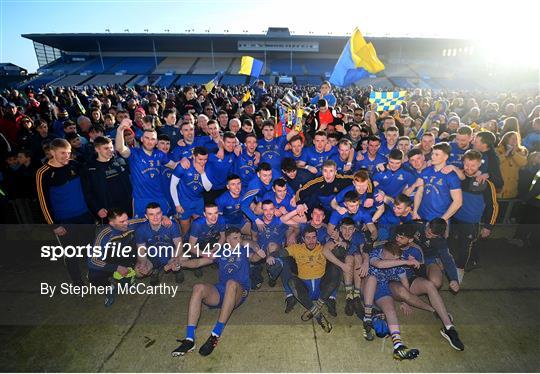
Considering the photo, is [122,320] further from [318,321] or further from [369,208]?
[369,208]

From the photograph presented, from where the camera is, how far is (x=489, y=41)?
5009 centimetres

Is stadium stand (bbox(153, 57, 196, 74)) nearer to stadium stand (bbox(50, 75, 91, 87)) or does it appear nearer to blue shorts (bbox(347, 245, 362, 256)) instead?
stadium stand (bbox(50, 75, 91, 87))

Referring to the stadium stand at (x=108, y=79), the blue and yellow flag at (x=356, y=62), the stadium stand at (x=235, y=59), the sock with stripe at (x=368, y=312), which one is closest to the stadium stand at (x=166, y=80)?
the stadium stand at (x=235, y=59)

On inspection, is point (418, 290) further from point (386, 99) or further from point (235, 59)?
point (235, 59)

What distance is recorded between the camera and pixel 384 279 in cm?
434

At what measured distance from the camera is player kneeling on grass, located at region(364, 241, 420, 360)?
160 inches

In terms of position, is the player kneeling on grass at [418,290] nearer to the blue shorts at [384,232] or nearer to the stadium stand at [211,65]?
the blue shorts at [384,232]

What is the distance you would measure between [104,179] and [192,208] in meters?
1.55

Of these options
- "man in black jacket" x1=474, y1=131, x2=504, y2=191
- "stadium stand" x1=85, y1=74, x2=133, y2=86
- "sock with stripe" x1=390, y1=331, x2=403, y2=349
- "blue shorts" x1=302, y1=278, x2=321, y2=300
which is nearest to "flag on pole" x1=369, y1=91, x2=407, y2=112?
"man in black jacket" x1=474, y1=131, x2=504, y2=191

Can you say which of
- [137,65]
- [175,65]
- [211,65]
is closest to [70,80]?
[137,65]

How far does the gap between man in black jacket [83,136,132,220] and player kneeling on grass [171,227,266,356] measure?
162 centimetres

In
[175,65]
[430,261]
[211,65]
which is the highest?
[175,65]

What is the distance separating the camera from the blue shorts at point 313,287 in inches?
179

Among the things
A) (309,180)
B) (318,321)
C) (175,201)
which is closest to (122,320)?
(175,201)
